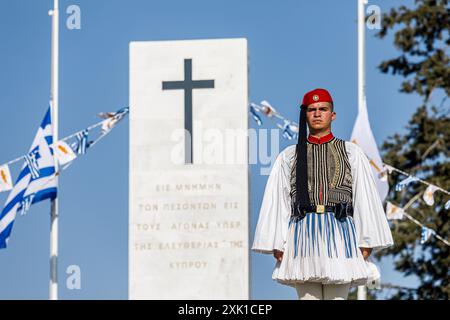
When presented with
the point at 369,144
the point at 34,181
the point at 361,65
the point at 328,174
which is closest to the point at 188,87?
the point at 34,181

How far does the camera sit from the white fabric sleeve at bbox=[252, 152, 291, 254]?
877 cm

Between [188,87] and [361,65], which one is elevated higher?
[361,65]

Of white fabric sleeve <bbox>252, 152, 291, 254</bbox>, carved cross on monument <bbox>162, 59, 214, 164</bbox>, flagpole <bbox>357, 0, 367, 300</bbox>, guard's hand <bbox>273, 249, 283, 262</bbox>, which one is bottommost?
guard's hand <bbox>273, 249, 283, 262</bbox>

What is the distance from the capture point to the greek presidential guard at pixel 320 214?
343 inches

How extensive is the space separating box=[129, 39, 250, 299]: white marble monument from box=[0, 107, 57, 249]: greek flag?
2716 millimetres

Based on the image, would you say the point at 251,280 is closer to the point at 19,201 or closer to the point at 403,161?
the point at 19,201

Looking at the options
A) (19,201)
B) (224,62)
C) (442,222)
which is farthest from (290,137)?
(442,222)

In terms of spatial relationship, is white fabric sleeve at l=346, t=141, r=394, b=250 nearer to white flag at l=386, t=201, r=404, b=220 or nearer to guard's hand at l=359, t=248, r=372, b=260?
guard's hand at l=359, t=248, r=372, b=260

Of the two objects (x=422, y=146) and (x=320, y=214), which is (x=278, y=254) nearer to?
(x=320, y=214)

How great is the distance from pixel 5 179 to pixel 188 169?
3.43 metres

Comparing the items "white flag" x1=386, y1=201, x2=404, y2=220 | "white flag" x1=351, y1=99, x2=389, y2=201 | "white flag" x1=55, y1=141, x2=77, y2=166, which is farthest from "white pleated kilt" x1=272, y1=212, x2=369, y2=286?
"white flag" x1=386, y1=201, x2=404, y2=220

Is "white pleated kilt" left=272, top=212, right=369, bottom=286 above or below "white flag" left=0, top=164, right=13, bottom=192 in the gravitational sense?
below

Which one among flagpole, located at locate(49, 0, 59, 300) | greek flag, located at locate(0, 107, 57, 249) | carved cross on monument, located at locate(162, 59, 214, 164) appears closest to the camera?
carved cross on monument, located at locate(162, 59, 214, 164)

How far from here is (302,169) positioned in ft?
29.2
